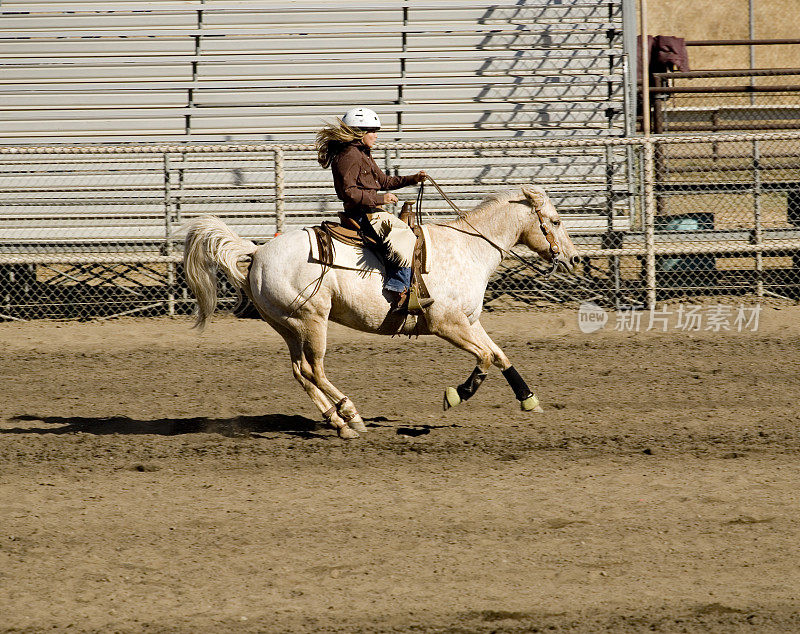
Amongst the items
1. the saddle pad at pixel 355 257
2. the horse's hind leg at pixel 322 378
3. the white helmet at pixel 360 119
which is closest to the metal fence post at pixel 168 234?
the horse's hind leg at pixel 322 378

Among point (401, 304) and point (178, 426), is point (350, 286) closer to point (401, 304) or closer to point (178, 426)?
point (401, 304)

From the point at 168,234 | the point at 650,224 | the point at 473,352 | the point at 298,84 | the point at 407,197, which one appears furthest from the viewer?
the point at 298,84

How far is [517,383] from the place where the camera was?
290 inches

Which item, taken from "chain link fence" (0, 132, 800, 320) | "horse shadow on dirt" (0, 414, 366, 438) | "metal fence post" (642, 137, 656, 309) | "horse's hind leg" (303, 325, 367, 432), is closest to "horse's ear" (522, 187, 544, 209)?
"horse's hind leg" (303, 325, 367, 432)

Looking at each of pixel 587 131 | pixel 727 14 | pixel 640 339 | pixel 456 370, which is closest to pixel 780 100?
pixel 727 14

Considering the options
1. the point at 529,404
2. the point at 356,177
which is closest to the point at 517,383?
the point at 529,404

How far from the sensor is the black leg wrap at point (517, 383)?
24.0ft

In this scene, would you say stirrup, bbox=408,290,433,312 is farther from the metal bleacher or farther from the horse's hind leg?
the metal bleacher

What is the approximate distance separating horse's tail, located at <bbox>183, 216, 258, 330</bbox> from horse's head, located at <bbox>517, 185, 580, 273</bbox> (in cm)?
212

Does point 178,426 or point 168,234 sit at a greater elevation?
point 168,234

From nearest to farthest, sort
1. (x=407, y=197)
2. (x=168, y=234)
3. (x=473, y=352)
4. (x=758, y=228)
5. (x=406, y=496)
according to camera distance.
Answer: (x=406, y=496)
(x=473, y=352)
(x=758, y=228)
(x=168, y=234)
(x=407, y=197)

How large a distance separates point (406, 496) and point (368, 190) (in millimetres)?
2282

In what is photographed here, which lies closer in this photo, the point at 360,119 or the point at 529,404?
the point at 360,119

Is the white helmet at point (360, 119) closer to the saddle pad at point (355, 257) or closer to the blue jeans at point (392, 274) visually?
the blue jeans at point (392, 274)
